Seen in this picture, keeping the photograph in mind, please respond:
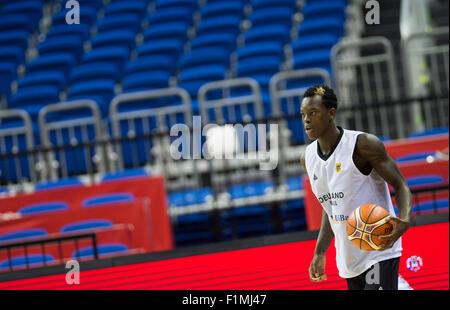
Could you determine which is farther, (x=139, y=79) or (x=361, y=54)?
(x=361, y=54)

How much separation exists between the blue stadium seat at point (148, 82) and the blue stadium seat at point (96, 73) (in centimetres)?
73

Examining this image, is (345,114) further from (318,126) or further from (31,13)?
(31,13)

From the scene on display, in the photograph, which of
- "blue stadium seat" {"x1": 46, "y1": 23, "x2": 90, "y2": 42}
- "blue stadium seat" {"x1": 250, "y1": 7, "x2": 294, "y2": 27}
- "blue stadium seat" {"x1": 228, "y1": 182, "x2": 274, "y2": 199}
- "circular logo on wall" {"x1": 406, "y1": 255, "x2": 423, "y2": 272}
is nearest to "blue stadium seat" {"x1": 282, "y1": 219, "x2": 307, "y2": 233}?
"blue stadium seat" {"x1": 228, "y1": 182, "x2": 274, "y2": 199}

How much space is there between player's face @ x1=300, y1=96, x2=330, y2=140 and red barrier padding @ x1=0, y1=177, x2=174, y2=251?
182 inches

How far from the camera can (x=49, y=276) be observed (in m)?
5.81

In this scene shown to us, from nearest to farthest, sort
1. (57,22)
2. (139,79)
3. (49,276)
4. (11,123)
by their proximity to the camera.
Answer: (49,276) → (11,123) → (139,79) → (57,22)

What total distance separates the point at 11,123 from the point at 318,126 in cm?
783

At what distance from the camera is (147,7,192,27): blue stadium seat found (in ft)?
45.9

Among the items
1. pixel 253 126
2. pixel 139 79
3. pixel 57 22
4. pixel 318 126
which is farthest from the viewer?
pixel 57 22

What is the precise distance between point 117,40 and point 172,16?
1321mm

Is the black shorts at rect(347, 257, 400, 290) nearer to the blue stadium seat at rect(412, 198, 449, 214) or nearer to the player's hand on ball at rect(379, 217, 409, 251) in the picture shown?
the player's hand on ball at rect(379, 217, 409, 251)

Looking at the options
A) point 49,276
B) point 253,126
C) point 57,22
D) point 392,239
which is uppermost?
point 57,22

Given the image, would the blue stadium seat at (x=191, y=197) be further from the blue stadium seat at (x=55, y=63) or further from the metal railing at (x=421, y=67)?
the blue stadium seat at (x=55, y=63)

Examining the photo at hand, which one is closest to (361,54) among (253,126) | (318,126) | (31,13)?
(253,126)
